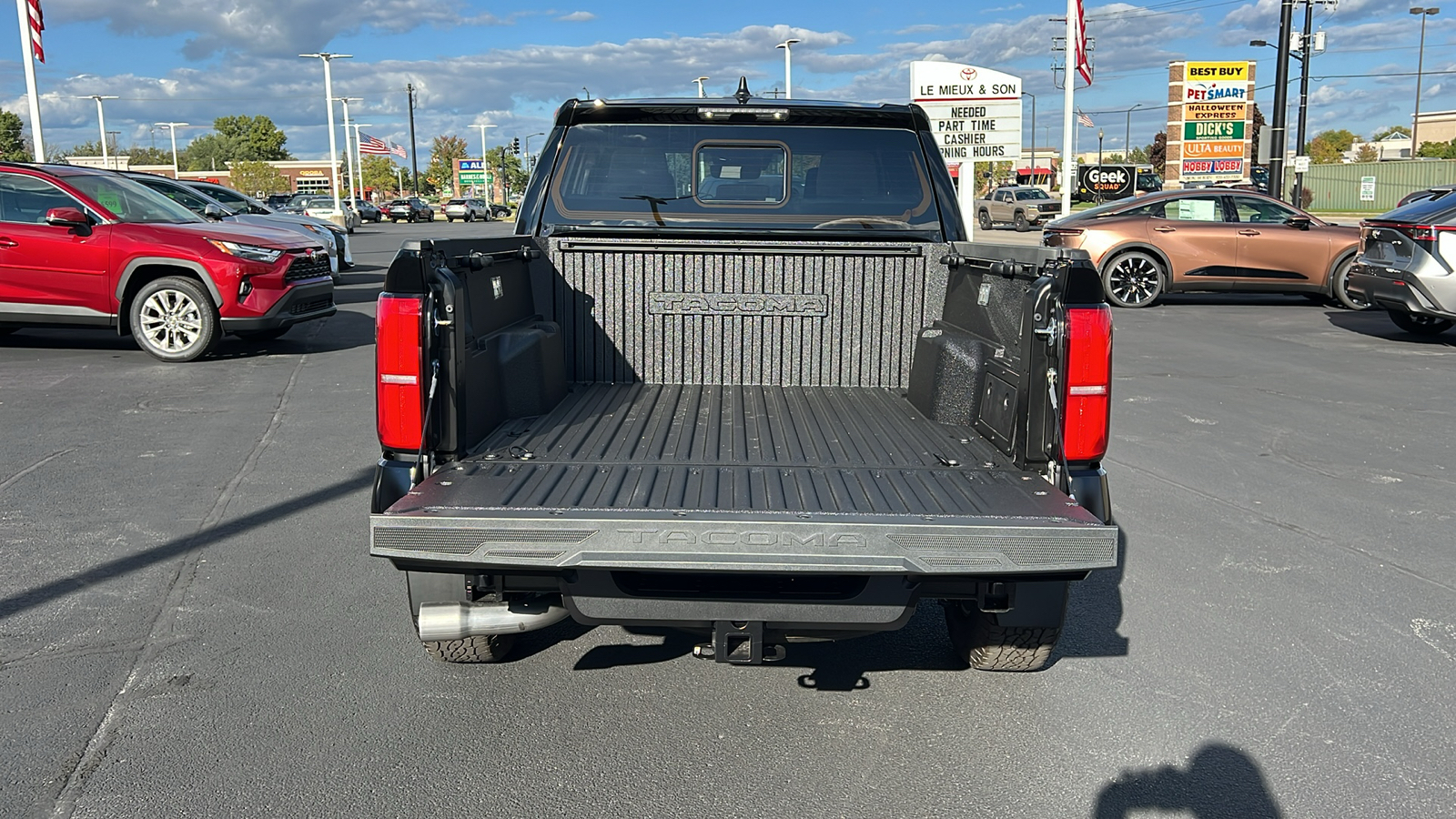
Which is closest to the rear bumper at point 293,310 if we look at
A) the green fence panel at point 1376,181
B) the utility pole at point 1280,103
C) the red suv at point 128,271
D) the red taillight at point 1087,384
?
the red suv at point 128,271

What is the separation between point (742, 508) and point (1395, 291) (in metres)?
11.9

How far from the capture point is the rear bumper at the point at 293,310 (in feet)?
35.8

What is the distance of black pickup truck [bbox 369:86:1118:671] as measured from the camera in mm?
2904

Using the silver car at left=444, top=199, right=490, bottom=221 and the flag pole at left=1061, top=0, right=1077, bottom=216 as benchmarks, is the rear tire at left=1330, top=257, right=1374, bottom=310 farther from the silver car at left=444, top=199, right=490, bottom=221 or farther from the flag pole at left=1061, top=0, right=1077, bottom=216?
the silver car at left=444, top=199, right=490, bottom=221

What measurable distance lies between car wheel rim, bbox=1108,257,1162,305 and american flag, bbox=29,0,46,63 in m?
18.6

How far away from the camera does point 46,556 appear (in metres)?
5.13

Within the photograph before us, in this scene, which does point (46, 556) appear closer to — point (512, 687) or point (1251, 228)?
point (512, 687)

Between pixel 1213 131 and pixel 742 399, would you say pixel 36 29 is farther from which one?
pixel 1213 131

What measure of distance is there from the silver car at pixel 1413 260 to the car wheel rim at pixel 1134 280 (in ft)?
11.0

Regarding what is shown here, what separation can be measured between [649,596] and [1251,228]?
1511 cm

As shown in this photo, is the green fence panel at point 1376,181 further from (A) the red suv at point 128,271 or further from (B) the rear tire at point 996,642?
(B) the rear tire at point 996,642

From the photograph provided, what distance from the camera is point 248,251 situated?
10.9 m

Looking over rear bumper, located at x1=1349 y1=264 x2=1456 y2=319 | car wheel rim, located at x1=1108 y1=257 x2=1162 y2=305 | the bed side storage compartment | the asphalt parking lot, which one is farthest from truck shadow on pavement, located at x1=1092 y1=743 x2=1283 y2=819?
car wheel rim, located at x1=1108 y1=257 x2=1162 y2=305

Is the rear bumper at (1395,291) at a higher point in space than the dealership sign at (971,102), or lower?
lower
